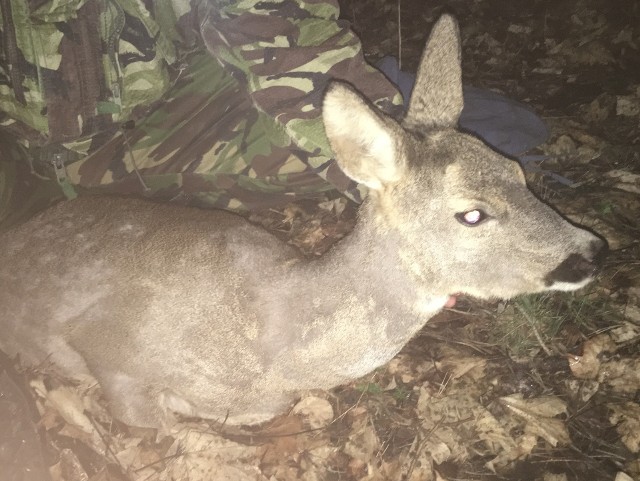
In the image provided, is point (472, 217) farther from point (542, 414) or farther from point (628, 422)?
point (628, 422)

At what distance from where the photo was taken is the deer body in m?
2.61

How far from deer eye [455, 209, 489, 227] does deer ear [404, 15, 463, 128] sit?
0.64 m

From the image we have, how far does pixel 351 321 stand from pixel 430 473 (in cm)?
122

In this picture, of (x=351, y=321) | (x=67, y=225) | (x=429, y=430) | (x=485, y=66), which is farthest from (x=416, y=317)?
(x=485, y=66)

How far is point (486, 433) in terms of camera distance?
11.1ft

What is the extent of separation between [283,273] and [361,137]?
0.96m

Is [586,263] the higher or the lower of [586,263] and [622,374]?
the higher

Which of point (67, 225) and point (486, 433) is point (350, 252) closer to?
point (486, 433)

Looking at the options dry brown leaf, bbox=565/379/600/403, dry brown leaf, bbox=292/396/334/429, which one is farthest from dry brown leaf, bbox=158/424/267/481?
dry brown leaf, bbox=565/379/600/403

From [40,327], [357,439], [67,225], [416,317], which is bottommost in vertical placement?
[357,439]

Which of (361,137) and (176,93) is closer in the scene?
(361,137)

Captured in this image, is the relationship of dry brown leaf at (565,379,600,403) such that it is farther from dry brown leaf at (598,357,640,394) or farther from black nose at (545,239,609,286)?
black nose at (545,239,609,286)

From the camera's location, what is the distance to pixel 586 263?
8.51 feet

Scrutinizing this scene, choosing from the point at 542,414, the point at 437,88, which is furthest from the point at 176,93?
the point at 542,414
